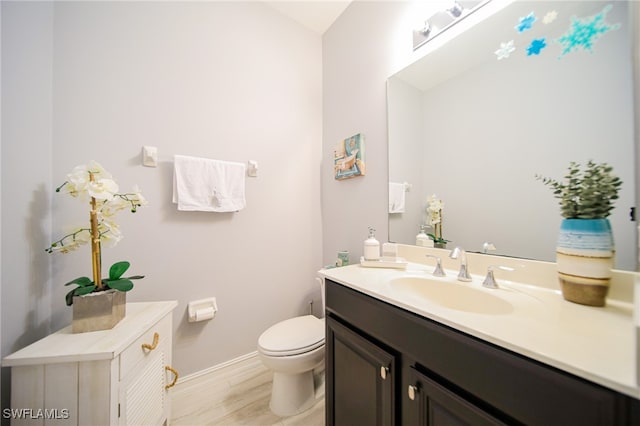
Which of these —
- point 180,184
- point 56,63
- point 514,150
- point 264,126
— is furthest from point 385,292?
point 56,63

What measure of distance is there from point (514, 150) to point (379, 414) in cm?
113

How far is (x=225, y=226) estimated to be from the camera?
4.69 feet

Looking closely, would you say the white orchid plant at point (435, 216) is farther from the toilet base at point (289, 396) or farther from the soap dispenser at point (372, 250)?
the toilet base at point (289, 396)

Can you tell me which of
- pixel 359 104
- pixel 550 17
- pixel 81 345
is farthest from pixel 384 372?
pixel 359 104

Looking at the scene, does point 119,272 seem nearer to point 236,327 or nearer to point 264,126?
point 236,327

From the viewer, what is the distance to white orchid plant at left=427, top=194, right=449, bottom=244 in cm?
106

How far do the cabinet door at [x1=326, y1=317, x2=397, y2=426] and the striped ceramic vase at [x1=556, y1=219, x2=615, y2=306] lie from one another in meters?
0.59

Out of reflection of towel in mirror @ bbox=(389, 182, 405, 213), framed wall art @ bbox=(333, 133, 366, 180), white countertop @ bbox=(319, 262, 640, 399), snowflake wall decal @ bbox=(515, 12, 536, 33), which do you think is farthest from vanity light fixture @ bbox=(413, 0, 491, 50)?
white countertop @ bbox=(319, 262, 640, 399)

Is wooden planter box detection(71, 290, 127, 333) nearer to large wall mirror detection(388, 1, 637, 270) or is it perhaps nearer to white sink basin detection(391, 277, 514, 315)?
white sink basin detection(391, 277, 514, 315)

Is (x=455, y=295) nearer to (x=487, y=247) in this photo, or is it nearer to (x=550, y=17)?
(x=487, y=247)

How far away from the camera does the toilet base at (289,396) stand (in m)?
1.14

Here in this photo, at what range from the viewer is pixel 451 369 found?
0.53m

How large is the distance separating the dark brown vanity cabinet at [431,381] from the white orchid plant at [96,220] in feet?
3.16

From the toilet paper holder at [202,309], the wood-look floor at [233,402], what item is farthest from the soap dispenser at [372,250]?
A: the toilet paper holder at [202,309]
